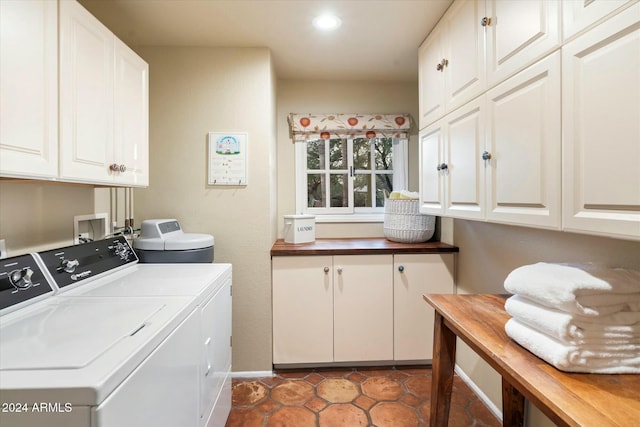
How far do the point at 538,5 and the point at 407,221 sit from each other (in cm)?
153

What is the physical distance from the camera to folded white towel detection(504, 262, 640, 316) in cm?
78

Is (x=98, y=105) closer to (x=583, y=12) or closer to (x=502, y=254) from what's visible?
(x=583, y=12)

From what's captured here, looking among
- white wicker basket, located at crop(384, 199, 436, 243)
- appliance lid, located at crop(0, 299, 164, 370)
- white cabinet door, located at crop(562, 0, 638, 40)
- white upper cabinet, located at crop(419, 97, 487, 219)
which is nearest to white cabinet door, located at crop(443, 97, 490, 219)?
white upper cabinet, located at crop(419, 97, 487, 219)

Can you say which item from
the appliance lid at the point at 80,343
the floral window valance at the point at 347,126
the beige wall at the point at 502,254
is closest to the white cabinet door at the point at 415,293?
the beige wall at the point at 502,254

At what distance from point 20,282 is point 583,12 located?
200 centimetres

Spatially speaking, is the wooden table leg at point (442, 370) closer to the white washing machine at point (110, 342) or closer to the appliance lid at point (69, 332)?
the white washing machine at point (110, 342)

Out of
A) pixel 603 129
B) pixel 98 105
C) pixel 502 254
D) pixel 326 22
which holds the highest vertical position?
pixel 326 22

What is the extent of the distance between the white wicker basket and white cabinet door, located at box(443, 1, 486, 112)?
837 mm

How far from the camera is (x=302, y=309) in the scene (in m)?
2.14

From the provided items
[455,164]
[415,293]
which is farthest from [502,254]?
[415,293]

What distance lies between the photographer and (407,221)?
91.0 inches

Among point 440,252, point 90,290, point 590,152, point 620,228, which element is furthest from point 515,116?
point 90,290

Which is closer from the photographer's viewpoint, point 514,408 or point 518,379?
point 518,379

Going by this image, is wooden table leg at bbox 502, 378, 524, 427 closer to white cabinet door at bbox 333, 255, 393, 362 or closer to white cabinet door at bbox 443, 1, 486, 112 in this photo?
white cabinet door at bbox 333, 255, 393, 362
